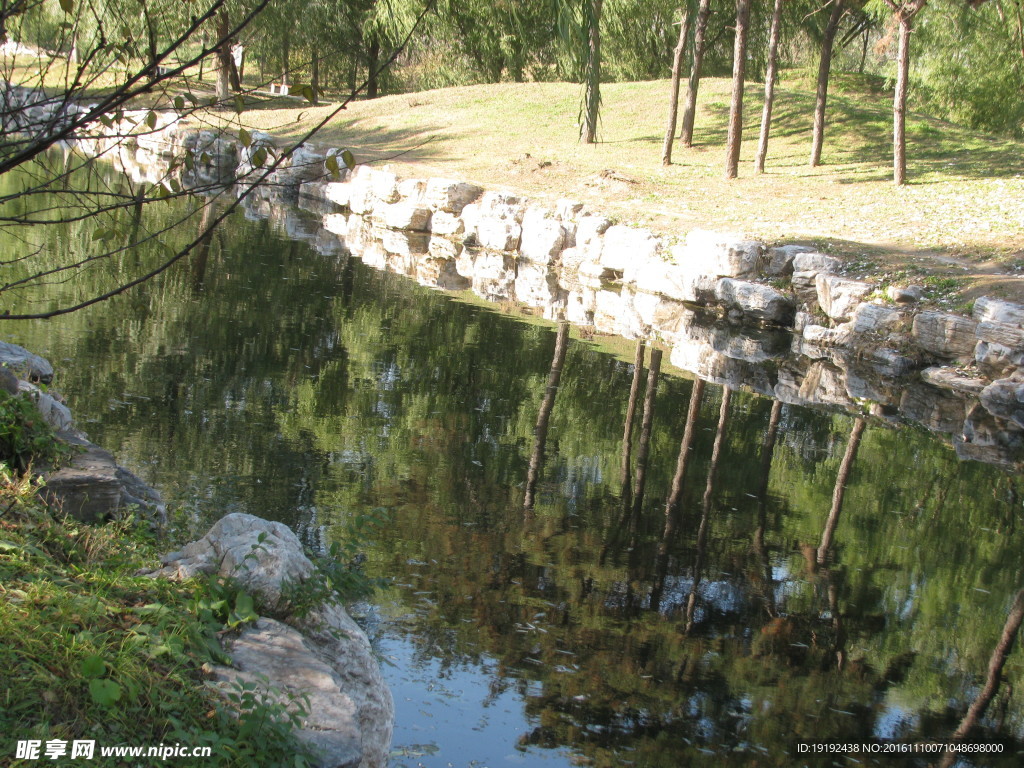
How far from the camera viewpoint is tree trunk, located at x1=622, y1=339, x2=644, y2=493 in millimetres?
10063

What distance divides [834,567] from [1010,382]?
6.63m

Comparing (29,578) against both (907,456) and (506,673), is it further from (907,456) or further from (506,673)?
(907,456)

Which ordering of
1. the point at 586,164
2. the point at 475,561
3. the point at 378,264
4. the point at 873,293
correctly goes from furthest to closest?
the point at 586,164
the point at 378,264
the point at 873,293
the point at 475,561

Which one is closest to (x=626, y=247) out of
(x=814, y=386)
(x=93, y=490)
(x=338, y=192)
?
(x=814, y=386)

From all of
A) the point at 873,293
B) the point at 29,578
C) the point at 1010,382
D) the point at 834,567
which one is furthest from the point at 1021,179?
the point at 29,578

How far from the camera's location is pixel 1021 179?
2481 centimetres

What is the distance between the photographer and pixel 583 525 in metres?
8.25

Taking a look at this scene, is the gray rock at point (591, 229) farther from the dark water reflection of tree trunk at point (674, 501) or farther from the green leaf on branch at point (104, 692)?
the green leaf on branch at point (104, 692)

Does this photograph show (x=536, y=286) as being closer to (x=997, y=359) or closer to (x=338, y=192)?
(x=997, y=359)

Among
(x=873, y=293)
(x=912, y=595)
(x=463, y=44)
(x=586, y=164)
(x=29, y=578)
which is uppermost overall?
(x=463, y=44)

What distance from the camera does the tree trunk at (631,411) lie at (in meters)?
10.1

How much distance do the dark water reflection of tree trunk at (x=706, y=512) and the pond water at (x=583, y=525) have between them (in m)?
0.03

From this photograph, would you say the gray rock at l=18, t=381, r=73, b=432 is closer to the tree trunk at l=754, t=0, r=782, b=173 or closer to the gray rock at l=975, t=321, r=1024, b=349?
the gray rock at l=975, t=321, r=1024, b=349

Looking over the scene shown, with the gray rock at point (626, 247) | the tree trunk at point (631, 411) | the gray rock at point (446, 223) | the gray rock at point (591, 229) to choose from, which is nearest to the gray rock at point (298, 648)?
the tree trunk at point (631, 411)
